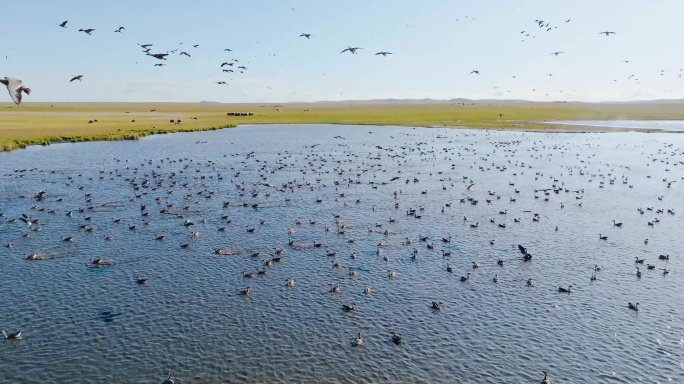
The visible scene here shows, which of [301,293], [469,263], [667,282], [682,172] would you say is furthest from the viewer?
[682,172]

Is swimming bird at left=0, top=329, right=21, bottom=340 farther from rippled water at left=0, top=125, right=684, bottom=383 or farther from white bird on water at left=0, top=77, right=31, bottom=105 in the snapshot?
white bird on water at left=0, top=77, right=31, bottom=105

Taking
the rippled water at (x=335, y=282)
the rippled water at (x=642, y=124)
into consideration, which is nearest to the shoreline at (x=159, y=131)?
the rippled water at (x=642, y=124)

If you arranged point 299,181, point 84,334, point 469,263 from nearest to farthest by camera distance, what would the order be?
point 84,334
point 469,263
point 299,181

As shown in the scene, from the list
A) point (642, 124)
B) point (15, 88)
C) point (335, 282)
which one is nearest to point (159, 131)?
point (335, 282)

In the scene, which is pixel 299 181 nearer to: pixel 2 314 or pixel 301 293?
pixel 301 293

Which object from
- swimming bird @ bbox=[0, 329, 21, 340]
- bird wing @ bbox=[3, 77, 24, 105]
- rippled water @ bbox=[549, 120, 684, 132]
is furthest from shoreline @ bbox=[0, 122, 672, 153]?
bird wing @ bbox=[3, 77, 24, 105]

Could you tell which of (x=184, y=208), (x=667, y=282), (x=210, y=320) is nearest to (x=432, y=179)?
(x=184, y=208)

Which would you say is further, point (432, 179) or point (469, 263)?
point (432, 179)
